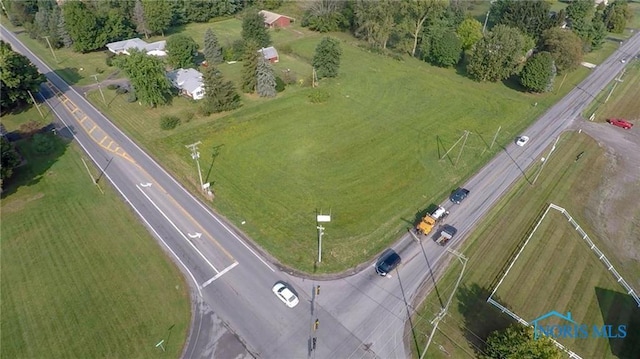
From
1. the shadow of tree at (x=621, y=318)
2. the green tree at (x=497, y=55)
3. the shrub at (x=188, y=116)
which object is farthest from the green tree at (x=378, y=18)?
the shadow of tree at (x=621, y=318)

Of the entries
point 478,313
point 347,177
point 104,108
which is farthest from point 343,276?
point 104,108

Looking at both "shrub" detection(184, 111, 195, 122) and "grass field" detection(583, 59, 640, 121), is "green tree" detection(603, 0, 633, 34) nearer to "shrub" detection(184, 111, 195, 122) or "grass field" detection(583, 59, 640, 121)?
"grass field" detection(583, 59, 640, 121)

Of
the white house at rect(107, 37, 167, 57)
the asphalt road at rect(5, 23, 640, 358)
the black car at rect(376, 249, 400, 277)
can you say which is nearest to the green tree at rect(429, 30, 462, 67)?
the asphalt road at rect(5, 23, 640, 358)

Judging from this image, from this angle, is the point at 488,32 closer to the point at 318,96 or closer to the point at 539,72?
the point at 539,72

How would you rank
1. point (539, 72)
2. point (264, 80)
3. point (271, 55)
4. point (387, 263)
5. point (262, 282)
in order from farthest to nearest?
point (271, 55) → point (539, 72) → point (264, 80) → point (387, 263) → point (262, 282)

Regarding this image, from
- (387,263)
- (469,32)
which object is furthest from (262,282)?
(469,32)

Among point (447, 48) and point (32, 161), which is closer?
point (32, 161)

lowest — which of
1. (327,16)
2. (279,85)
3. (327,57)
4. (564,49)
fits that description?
(279,85)

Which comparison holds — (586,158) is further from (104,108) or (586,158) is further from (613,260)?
(104,108)
